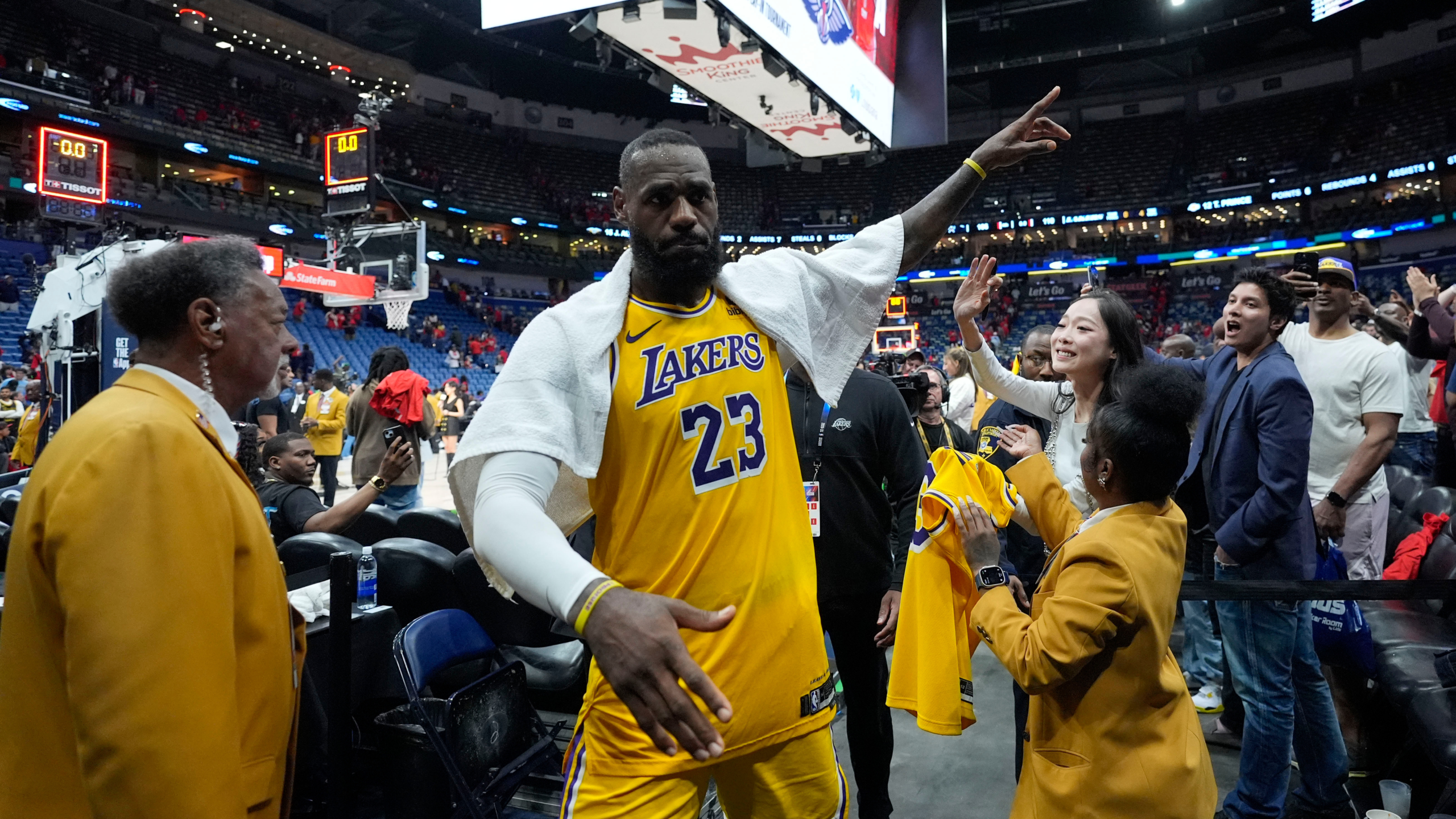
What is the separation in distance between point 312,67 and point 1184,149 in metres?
32.9

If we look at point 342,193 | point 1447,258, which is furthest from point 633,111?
point 1447,258

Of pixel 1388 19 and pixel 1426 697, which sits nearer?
pixel 1426 697

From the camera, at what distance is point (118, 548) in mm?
1189

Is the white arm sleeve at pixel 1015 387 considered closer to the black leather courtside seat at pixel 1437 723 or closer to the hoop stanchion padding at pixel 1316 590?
the hoop stanchion padding at pixel 1316 590

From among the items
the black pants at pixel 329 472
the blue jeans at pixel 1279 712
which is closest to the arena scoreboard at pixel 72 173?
the black pants at pixel 329 472

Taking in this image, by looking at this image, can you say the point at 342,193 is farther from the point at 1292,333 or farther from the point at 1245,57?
the point at 1245,57

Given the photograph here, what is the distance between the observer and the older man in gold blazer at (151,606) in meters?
1.17

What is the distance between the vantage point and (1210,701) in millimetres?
4016

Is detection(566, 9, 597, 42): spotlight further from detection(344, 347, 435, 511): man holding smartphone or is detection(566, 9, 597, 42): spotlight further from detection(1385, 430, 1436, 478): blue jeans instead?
detection(1385, 430, 1436, 478): blue jeans

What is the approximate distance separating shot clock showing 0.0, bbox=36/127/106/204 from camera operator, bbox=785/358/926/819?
51.9 ft

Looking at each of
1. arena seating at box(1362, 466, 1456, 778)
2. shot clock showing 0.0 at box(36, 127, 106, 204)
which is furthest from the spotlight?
shot clock showing 0.0 at box(36, 127, 106, 204)

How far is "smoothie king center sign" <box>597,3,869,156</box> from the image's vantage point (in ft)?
22.0

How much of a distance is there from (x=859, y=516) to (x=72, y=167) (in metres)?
16.9

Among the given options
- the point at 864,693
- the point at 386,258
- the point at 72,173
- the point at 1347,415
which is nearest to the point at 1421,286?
the point at 1347,415
